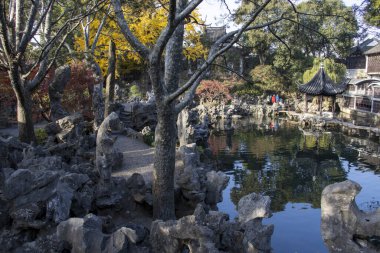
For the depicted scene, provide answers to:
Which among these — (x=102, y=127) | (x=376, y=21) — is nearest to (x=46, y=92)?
(x=102, y=127)

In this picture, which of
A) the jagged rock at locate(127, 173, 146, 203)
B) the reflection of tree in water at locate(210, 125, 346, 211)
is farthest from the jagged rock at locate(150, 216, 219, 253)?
the reflection of tree in water at locate(210, 125, 346, 211)

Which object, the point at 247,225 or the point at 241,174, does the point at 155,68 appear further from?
the point at 241,174

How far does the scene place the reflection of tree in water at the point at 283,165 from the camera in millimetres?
12664

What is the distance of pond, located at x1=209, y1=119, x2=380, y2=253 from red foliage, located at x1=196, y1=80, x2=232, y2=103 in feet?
22.2

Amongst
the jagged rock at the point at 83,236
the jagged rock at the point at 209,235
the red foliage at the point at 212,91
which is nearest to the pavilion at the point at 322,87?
the red foliage at the point at 212,91

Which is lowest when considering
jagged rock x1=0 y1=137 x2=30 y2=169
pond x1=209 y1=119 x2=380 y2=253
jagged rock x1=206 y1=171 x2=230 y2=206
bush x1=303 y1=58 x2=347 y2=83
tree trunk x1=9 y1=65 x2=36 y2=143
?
pond x1=209 y1=119 x2=380 y2=253

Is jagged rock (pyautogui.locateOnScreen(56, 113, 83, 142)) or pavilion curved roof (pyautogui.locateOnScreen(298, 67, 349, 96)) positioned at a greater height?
pavilion curved roof (pyautogui.locateOnScreen(298, 67, 349, 96))

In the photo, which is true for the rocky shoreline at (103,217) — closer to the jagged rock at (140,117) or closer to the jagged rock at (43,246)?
the jagged rock at (43,246)

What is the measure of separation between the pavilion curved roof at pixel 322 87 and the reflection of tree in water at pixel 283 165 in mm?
5760

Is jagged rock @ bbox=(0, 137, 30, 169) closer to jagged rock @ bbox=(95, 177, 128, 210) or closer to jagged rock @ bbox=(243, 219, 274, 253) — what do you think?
jagged rock @ bbox=(95, 177, 128, 210)

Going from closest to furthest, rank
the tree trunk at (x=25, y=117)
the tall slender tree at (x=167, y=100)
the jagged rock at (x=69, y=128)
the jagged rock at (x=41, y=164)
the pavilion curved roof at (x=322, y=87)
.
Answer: the tall slender tree at (x=167, y=100) → the jagged rock at (x=41, y=164) → the tree trunk at (x=25, y=117) → the jagged rock at (x=69, y=128) → the pavilion curved roof at (x=322, y=87)

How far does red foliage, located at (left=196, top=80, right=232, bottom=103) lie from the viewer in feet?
106

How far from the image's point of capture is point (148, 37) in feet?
63.0

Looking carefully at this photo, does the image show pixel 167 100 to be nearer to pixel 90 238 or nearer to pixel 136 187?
→ pixel 136 187
